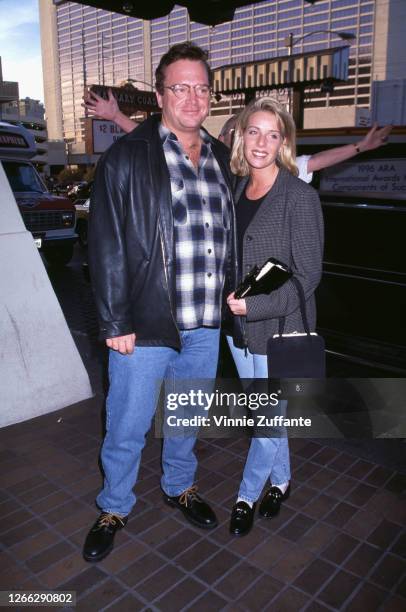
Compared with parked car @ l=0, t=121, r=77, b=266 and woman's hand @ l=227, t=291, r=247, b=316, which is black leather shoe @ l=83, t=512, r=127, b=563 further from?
parked car @ l=0, t=121, r=77, b=266

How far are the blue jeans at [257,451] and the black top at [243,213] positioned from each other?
0.48 meters

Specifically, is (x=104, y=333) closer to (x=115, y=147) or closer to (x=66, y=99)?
(x=115, y=147)

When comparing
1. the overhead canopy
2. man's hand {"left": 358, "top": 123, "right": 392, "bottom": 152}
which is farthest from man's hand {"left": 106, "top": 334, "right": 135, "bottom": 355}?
the overhead canopy

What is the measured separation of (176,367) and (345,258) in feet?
11.1

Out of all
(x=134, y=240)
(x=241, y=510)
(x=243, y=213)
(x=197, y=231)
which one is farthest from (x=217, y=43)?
(x=241, y=510)

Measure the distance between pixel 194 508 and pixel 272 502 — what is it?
0.43 m

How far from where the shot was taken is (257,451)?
8.32 ft

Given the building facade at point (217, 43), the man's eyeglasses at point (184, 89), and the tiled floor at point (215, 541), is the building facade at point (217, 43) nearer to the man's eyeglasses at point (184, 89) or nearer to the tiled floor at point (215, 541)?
the man's eyeglasses at point (184, 89)

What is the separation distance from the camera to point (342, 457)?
3.31 m

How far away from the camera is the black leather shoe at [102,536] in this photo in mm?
2395

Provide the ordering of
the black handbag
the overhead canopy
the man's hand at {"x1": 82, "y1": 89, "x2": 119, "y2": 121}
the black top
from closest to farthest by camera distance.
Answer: the black handbag, the black top, the man's hand at {"x1": 82, "y1": 89, "x2": 119, "y2": 121}, the overhead canopy

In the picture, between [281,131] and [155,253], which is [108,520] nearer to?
[155,253]

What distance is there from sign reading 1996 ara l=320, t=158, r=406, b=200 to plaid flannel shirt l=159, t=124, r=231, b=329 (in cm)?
283

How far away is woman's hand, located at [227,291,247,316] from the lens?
2234mm
